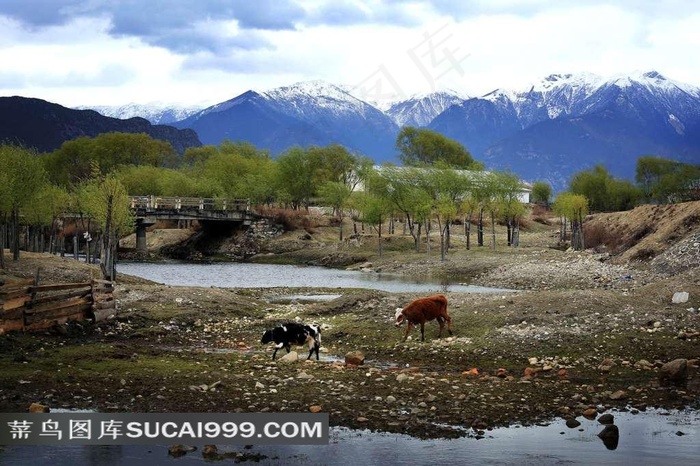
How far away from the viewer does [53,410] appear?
57.9 ft

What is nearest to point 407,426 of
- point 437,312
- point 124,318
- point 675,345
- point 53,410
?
point 53,410

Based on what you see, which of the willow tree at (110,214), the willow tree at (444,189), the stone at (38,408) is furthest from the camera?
the willow tree at (444,189)

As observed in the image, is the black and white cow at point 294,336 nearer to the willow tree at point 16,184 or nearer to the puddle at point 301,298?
the puddle at point 301,298

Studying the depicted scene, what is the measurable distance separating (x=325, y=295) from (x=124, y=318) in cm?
1959

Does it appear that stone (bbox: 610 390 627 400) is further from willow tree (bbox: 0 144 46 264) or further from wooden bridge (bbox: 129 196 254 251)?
wooden bridge (bbox: 129 196 254 251)

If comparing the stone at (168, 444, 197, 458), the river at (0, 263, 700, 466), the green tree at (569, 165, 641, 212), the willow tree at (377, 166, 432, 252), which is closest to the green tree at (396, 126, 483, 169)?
the green tree at (569, 165, 641, 212)

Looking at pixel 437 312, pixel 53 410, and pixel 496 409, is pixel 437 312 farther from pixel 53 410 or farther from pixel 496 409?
pixel 53 410

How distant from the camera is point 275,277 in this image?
224 ft

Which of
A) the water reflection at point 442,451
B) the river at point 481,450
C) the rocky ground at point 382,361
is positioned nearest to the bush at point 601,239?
the rocky ground at point 382,361

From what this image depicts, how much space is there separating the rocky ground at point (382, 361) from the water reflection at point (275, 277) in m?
19.0

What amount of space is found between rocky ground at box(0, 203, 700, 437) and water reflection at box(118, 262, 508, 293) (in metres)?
19.0

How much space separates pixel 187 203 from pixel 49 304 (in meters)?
80.5

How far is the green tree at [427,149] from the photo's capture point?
16762 centimetres

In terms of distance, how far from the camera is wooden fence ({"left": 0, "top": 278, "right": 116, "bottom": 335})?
83.3 ft
